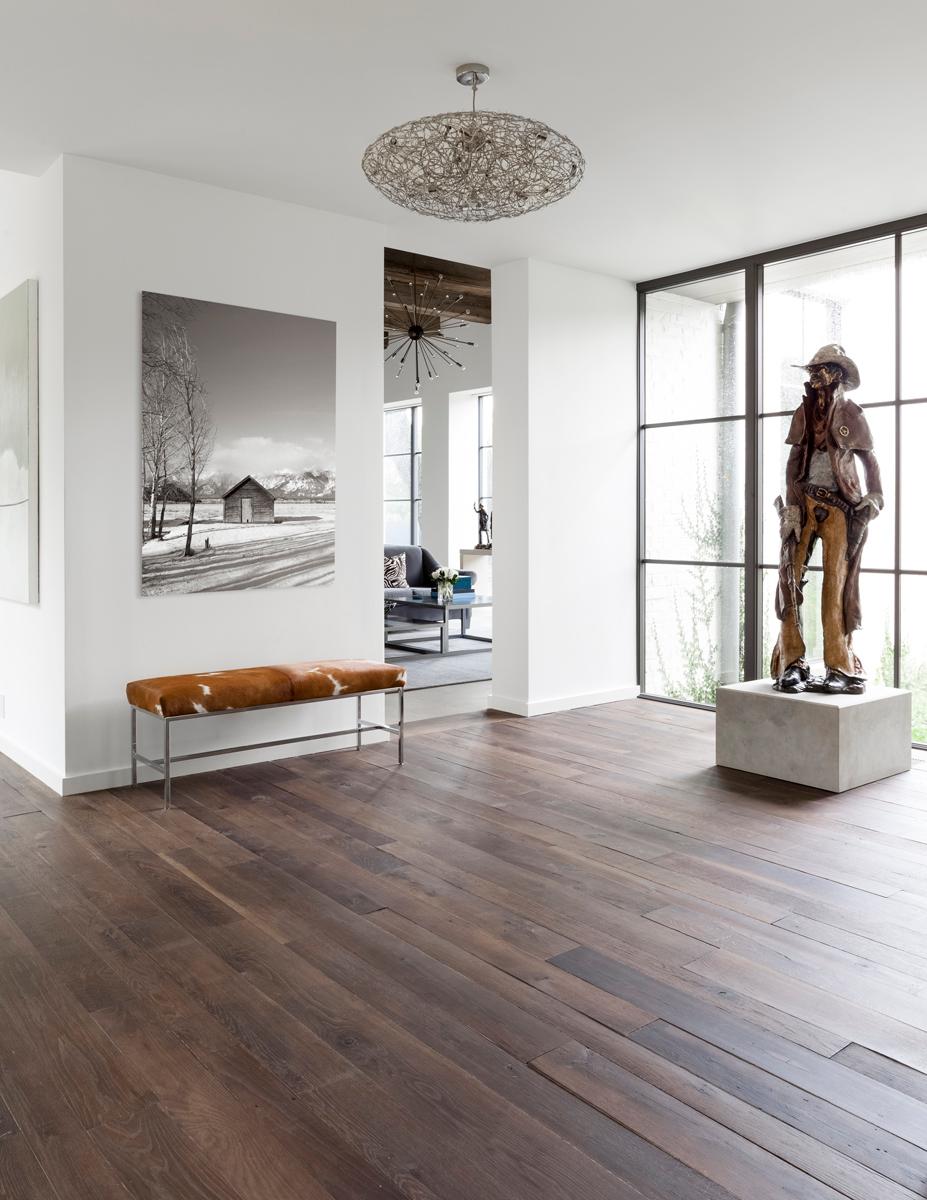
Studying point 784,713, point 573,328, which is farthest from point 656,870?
point 573,328

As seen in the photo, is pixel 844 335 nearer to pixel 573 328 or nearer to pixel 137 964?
pixel 573 328

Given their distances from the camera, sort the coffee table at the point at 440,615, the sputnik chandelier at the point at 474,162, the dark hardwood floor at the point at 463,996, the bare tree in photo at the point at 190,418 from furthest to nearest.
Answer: the coffee table at the point at 440,615 → the bare tree in photo at the point at 190,418 → the sputnik chandelier at the point at 474,162 → the dark hardwood floor at the point at 463,996

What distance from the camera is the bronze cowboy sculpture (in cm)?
457

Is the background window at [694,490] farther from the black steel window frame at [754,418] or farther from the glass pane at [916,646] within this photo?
the glass pane at [916,646]

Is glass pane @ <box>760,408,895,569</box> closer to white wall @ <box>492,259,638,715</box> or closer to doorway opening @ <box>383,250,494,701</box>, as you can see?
white wall @ <box>492,259,638,715</box>

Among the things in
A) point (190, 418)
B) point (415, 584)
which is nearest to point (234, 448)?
point (190, 418)

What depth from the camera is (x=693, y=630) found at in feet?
20.5

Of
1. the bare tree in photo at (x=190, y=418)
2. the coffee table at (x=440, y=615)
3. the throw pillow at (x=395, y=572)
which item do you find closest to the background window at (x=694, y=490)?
the coffee table at (x=440, y=615)

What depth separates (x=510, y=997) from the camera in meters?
2.39

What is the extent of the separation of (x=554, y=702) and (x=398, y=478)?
6.59 meters

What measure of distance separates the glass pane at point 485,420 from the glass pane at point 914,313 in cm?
623

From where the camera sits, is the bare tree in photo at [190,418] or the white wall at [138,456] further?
the bare tree in photo at [190,418]

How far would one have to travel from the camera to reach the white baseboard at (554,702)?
19.5ft

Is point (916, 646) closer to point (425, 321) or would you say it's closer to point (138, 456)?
point (138, 456)
